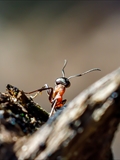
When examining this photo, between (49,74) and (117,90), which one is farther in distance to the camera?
(49,74)

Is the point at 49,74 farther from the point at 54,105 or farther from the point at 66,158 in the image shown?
the point at 66,158

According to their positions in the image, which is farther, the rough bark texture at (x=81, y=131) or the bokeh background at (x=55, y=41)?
the bokeh background at (x=55, y=41)

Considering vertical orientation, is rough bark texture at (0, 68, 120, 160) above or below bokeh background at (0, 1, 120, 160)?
below

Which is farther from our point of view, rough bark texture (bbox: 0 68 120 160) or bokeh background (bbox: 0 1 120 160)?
bokeh background (bbox: 0 1 120 160)

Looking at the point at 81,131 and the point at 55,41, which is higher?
the point at 55,41

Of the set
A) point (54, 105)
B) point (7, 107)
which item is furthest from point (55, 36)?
point (7, 107)

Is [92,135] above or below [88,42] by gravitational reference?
below

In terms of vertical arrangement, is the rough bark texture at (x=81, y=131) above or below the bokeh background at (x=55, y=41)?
below

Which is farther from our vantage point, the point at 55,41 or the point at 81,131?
the point at 55,41
